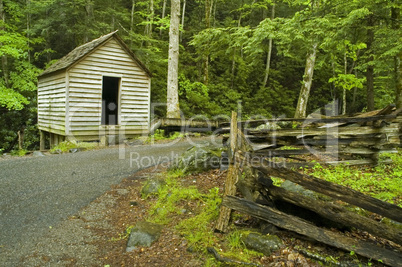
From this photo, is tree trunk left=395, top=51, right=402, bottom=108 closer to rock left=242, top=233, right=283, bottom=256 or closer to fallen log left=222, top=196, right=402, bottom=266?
fallen log left=222, top=196, right=402, bottom=266

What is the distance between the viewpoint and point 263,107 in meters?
23.3

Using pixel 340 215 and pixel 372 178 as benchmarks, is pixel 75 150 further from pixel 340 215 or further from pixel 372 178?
pixel 372 178

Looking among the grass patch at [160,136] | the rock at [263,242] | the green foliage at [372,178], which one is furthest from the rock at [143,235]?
the grass patch at [160,136]

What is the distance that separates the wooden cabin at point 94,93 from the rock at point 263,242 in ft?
33.6

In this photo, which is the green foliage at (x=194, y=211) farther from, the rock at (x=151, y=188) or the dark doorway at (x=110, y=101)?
the dark doorway at (x=110, y=101)

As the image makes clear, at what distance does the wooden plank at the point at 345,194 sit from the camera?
9.97 ft

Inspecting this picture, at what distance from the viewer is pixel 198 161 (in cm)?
711

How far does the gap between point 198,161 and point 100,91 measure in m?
7.76

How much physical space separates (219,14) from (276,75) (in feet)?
39.2

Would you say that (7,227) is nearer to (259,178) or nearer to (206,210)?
(206,210)

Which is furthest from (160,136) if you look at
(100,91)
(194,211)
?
(194,211)

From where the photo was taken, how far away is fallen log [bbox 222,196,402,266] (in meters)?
3.04

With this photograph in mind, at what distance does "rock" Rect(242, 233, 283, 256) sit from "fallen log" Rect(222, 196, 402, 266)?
209 millimetres

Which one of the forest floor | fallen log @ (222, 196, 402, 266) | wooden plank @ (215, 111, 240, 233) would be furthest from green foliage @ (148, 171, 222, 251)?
fallen log @ (222, 196, 402, 266)
